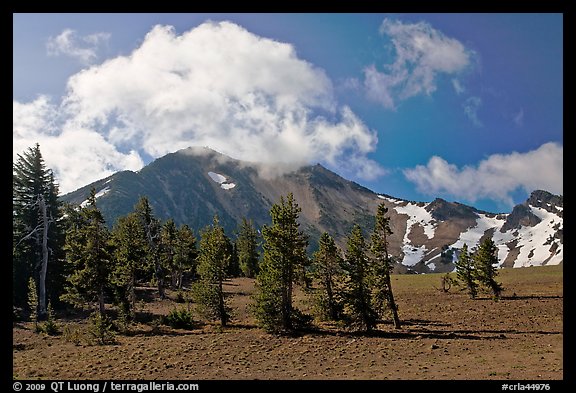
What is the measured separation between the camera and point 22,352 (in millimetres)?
29312

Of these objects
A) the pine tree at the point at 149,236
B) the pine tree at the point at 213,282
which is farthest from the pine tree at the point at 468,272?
the pine tree at the point at 149,236

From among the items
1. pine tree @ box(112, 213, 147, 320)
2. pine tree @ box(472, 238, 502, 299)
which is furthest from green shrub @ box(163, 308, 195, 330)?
pine tree @ box(472, 238, 502, 299)

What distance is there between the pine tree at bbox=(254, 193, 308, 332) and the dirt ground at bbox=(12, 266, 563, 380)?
1.80m

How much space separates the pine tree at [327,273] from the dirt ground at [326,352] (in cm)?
205

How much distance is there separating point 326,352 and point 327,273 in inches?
550

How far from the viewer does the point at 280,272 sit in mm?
36469

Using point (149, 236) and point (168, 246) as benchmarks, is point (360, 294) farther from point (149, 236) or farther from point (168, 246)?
point (168, 246)

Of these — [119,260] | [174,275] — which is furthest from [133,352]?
[174,275]

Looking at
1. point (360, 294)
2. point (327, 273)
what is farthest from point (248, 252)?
point (360, 294)
